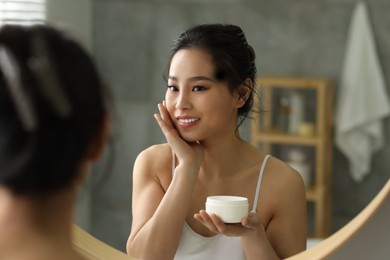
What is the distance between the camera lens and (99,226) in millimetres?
2826

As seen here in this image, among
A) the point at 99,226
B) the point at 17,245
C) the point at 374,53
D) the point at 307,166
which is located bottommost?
the point at 99,226

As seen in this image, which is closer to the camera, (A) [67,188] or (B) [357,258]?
(A) [67,188]

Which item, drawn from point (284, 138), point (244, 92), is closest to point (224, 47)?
point (244, 92)

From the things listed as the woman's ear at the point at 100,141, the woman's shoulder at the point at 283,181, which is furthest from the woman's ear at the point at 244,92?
the woman's ear at the point at 100,141

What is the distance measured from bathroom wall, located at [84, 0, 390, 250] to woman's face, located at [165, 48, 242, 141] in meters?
1.44

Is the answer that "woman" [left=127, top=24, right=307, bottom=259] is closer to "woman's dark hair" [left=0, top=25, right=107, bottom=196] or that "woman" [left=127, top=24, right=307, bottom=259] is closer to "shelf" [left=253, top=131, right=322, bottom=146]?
"woman's dark hair" [left=0, top=25, right=107, bottom=196]

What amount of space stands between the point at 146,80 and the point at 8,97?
7.63ft

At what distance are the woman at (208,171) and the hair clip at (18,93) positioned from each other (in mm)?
525

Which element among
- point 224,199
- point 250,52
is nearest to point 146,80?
point 250,52

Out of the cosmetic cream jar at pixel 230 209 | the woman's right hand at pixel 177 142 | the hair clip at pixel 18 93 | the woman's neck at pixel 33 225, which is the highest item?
the hair clip at pixel 18 93

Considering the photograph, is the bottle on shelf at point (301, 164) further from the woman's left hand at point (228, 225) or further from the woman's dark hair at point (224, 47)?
the woman's left hand at point (228, 225)

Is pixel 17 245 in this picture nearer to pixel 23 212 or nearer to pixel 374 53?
pixel 23 212

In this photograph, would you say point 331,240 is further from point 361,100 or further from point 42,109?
point 361,100

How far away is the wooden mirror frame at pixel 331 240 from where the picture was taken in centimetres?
76
